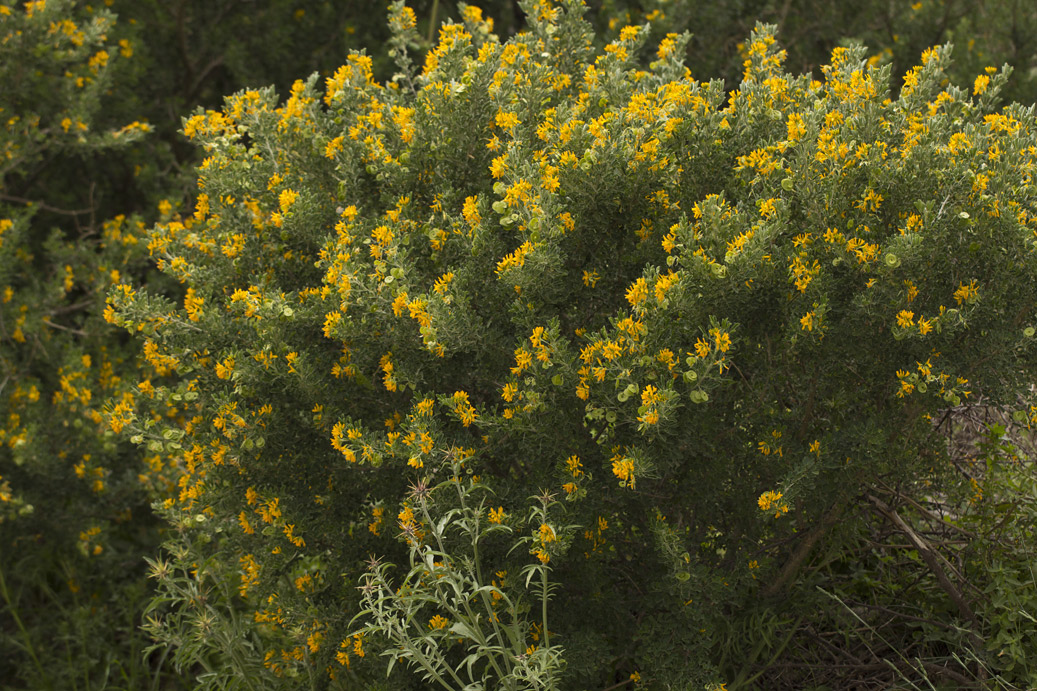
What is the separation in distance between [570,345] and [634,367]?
18.5 inches

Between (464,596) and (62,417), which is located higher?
(464,596)

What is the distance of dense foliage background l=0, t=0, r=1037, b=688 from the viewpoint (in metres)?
2.51

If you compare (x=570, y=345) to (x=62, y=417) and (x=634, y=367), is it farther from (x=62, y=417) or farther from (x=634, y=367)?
(x=62, y=417)

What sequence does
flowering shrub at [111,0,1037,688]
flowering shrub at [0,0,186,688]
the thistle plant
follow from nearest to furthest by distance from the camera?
the thistle plant → flowering shrub at [111,0,1037,688] → flowering shrub at [0,0,186,688]

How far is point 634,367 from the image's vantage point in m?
2.49

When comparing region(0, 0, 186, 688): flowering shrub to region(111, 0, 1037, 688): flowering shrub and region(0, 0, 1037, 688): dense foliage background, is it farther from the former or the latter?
region(111, 0, 1037, 688): flowering shrub

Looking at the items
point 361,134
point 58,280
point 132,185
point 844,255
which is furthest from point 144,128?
point 844,255

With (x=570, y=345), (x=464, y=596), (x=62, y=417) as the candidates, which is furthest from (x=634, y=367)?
(x=62, y=417)

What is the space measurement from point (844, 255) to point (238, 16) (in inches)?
188

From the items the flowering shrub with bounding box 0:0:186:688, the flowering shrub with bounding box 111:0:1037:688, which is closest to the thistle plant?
the flowering shrub with bounding box 111:0:1037:688

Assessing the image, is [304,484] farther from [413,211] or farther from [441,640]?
[413,211]

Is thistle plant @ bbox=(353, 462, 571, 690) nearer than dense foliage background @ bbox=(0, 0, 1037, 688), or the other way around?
thistle plant @ bbox=(353, 462, 571, 690)

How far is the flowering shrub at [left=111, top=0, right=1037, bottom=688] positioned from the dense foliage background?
0.5 inches

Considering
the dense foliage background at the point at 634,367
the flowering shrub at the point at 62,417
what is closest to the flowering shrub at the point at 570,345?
→ the dense foliage background at the point at 634,367
